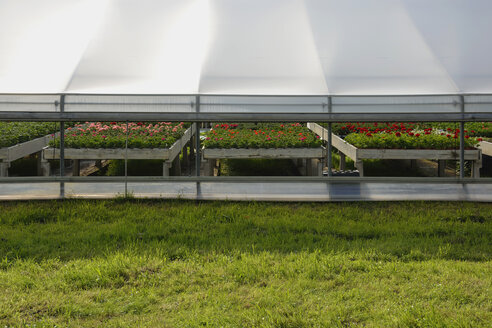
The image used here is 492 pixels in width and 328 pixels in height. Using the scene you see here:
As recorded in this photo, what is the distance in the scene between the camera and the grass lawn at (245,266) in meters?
3.77

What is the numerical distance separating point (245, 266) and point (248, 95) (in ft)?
11.2

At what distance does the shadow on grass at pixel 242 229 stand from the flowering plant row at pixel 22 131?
119 centimetres

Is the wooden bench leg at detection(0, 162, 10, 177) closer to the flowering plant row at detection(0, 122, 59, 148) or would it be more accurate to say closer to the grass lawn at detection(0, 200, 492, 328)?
the flowering plant row at detection(0, 122, 59, 148)

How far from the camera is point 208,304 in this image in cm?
396

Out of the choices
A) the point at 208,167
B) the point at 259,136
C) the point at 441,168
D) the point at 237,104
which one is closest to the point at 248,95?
the point at 237,104

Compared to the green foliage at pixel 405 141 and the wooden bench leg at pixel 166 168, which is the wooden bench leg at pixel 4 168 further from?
the green foliage at pixel 405 141

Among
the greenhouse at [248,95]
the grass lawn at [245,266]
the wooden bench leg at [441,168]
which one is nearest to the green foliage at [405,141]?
the greenhouse at [248,95]

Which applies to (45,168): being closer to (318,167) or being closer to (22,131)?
(22,131)

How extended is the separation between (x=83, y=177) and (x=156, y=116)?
174cm

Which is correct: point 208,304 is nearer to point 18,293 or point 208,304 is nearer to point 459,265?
point 18,293

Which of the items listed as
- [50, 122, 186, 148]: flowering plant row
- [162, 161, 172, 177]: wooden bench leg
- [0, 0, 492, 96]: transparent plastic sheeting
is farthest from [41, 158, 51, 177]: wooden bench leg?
[162, 161, 172, 177]: wooden bench leg

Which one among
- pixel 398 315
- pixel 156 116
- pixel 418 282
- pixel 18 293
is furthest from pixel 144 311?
pixel 156 116

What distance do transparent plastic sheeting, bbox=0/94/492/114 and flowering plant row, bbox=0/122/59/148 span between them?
0.38 m

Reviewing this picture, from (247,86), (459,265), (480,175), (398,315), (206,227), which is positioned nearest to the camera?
(398,315)
